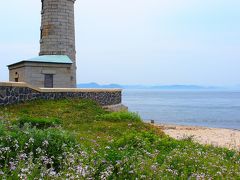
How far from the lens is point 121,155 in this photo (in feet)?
25.1

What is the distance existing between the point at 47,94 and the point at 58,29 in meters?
8.80

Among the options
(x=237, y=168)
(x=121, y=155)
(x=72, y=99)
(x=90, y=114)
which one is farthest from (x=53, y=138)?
(x=72, y=99)

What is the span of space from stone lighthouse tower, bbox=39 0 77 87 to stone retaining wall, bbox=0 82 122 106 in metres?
3.67

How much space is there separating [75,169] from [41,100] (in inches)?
662

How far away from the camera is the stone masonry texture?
19797 millimetres

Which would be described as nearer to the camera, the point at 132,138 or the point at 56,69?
the point at 132,138

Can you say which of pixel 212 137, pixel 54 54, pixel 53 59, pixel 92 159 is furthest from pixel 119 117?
pixel 92 159

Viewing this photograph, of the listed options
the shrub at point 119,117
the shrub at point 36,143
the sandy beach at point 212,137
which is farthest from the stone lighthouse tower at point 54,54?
the shrub at point 36,143

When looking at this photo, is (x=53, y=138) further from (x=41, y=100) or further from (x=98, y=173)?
(x=41, y=100)

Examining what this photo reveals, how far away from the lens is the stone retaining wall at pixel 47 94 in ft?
65.1

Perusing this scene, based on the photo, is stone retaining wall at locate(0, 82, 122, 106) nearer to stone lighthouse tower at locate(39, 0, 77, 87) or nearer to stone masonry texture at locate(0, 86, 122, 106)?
stone masonry texture at locate(0, 86, 122, 106)

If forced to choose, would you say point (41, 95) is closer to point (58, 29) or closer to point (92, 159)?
point (58, 29)

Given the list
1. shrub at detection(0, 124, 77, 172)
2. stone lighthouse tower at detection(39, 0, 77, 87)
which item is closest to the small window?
stone lighthouse tower at detection(39, 0, 77, 87)

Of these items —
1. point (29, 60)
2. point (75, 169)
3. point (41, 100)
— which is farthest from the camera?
point (29, 60)
